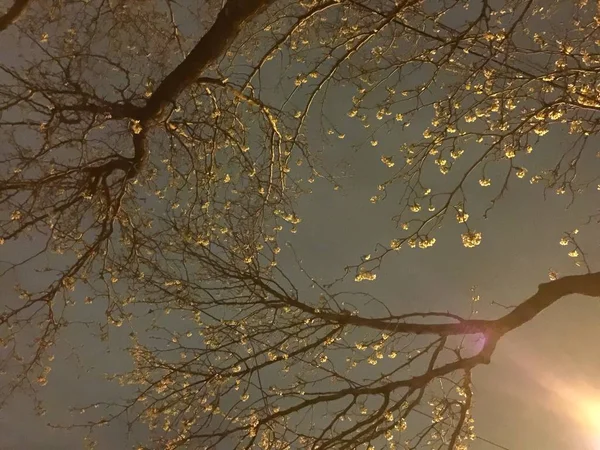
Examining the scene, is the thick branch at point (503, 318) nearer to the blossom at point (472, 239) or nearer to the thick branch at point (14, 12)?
the blossom at point (472, 239)

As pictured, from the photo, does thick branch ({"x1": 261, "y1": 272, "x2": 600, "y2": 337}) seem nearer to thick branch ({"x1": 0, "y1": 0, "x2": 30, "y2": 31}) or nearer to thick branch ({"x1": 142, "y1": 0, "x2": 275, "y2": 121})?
thick branch ({"x1": 142, "y1": 0, "x2": 275, "y2": 121})

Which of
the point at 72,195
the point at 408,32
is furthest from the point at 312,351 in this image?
the point at 408,32

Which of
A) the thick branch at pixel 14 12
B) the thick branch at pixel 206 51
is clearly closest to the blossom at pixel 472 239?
the thick branch at pixel 206 51

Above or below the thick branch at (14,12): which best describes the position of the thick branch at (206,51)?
above

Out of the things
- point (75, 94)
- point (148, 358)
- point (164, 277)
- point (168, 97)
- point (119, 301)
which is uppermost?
point (168, 97)

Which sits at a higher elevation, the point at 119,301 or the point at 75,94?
the point at 75,94

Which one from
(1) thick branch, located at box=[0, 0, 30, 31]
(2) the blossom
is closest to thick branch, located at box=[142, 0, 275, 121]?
(1) thick branch, located at box=[0, 0, 30, 31]

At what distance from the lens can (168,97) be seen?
382 centimetres

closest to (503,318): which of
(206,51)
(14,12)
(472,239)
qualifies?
(472,239)

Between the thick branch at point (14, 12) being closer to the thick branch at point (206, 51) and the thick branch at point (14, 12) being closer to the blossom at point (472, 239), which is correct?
the thick branch at point (206, 51)

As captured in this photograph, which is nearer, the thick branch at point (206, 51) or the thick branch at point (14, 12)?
the thick branch at point (206, 51)

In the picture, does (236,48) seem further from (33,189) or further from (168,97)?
(33,189)

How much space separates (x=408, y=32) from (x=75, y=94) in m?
2.64

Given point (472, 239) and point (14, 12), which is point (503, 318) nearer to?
point (472, 239)
